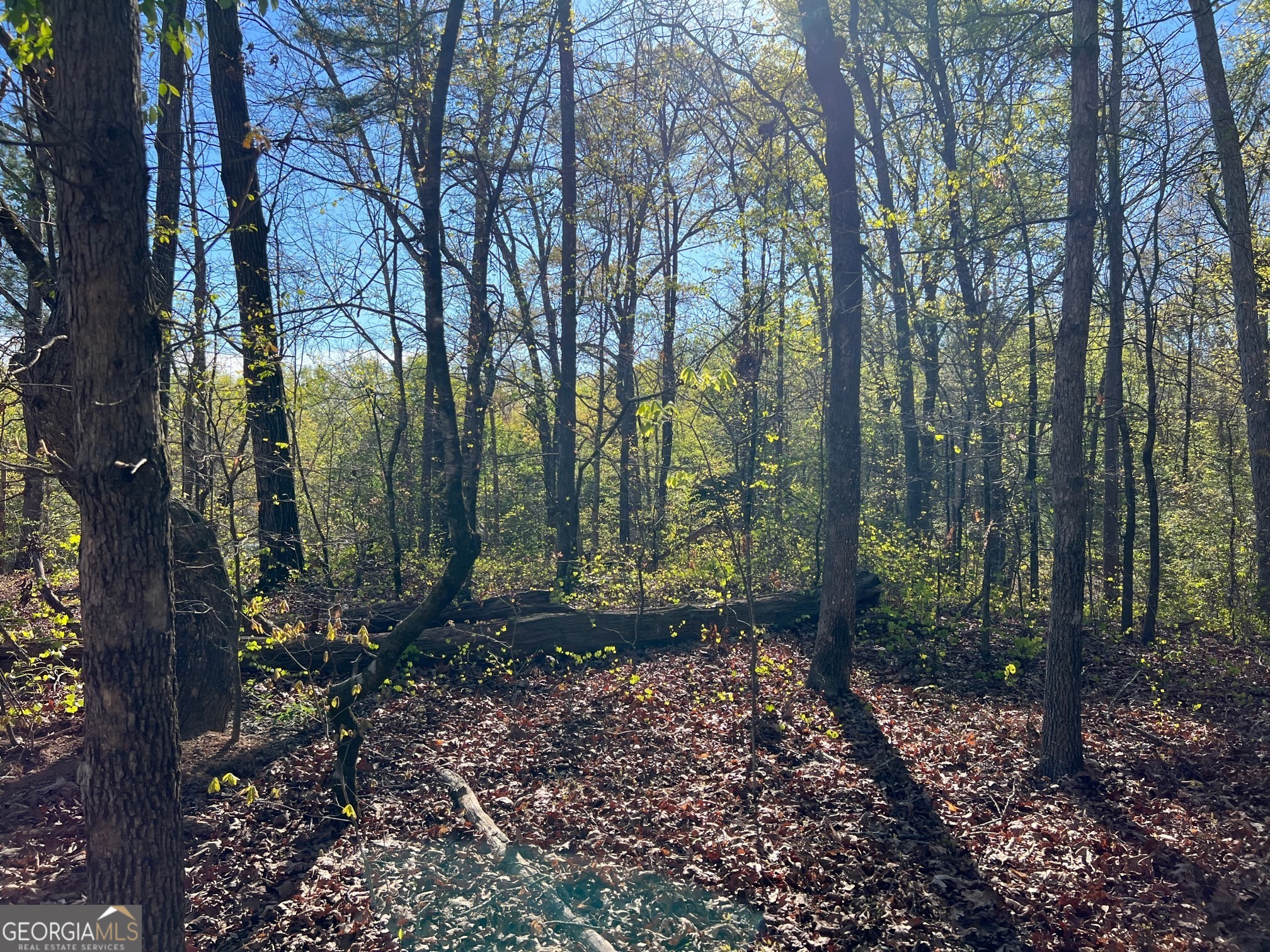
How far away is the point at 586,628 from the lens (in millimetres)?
10359

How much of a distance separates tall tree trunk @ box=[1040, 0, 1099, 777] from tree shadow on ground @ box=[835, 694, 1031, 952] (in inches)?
55.2

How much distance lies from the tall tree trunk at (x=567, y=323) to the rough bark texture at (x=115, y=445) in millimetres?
10691

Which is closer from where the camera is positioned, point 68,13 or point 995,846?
point 68,13

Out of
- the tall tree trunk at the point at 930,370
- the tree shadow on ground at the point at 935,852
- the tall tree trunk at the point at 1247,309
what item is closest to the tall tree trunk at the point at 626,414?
the tall tree trunk at the point at 930,370

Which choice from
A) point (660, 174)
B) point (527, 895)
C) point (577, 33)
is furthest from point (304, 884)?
point (660, 174)

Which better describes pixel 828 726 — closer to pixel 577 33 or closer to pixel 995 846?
pixel 995 846

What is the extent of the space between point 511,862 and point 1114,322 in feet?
36.6

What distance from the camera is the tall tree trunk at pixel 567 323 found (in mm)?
14312

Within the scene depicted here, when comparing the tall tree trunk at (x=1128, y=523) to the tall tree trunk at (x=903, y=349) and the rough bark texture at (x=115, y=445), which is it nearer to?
the tall tree trunk at (x=903, y=349)

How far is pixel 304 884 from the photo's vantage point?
482cm

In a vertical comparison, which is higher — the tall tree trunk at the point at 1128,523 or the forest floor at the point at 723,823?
the tall tree trunk at the point at 1128,523

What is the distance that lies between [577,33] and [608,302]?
7370 mm

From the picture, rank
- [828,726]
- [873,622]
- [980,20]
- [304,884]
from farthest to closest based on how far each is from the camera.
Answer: [873,622], [828,726], [980,20], [304,884]

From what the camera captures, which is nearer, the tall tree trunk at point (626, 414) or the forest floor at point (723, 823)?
the forest floor at point (723, 823)
